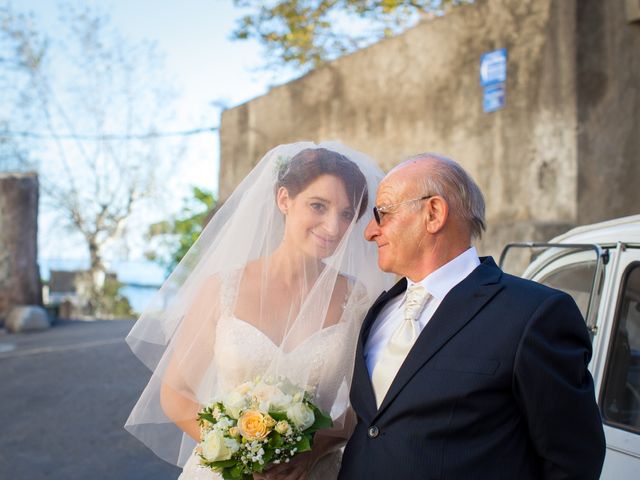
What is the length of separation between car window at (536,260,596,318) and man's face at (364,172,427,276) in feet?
4.47

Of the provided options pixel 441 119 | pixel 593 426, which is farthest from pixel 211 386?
pixel 441 119

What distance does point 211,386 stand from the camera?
2.81m

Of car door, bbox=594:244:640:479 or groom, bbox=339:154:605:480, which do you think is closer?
groom, bbox=339:154:605:480

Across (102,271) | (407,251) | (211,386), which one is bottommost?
(102,271)

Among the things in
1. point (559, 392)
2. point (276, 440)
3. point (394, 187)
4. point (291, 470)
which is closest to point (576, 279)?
point (394, 187)

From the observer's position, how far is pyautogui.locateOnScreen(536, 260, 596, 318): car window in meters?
3.29

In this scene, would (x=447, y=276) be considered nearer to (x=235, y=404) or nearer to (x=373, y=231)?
(x=373, y=231)

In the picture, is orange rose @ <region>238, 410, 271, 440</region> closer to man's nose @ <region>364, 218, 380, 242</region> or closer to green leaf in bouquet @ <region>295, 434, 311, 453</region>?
green leaf in bouquet @ <region>295, 434, 311, 453</region>

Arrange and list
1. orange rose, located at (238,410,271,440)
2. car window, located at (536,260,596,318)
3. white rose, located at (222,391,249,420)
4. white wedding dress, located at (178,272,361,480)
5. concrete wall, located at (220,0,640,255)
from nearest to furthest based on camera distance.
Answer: orange rose, located at (238,410,271,440)
white rose, located at (222,391,249,420)
white wedding dress, located at (178,272,361,480)
car window, located at (536,260,596,318)
concrete wall, located at (220,0,640,255)

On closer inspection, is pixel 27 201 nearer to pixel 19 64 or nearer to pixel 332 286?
pixel 19 64

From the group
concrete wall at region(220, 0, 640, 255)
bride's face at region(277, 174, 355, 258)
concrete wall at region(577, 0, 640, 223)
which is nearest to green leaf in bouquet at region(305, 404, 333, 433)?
bride's face at region(277, 174, 355, 258)

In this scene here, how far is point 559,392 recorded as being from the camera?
6.04 feet

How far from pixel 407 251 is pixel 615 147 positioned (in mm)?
5385

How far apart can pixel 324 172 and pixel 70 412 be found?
261 inches
